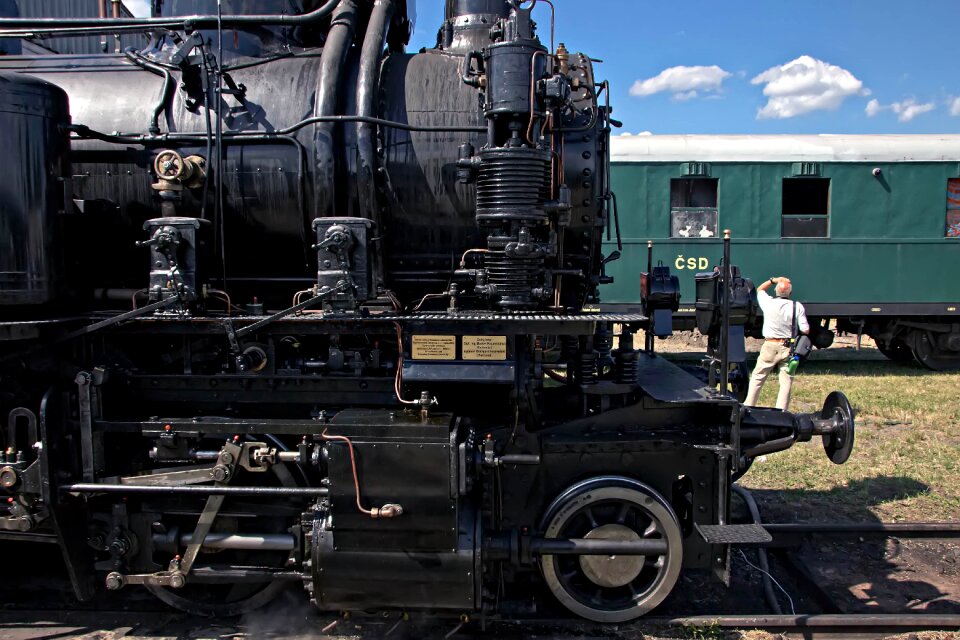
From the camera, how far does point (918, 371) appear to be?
1288 cm

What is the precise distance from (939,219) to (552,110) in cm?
1148

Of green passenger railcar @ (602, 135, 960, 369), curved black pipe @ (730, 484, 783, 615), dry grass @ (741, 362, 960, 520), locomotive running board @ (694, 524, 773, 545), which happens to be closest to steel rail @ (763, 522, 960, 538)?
curved black pipe @ (730, 484, 783, 615)

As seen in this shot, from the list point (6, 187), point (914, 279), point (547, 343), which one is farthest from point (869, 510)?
point (914, 279)

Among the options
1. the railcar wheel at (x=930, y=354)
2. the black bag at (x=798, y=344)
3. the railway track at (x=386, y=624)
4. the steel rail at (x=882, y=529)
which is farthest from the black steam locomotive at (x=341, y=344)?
the railcar wheel at (x=930, y=354)

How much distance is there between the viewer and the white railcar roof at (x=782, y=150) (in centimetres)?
1232

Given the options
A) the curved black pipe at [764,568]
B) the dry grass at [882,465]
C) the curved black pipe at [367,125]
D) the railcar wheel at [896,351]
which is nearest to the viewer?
the curved black pipe at [367,125]

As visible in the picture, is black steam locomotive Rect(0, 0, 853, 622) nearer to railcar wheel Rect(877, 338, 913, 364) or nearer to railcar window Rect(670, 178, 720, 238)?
railcar window Rect(670, 178, 720, 238)

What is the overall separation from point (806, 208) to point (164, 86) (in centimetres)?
1134

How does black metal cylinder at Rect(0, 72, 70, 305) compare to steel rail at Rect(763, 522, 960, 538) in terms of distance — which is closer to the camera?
black metal cylinder at Rect(0, 72, 70, 305)

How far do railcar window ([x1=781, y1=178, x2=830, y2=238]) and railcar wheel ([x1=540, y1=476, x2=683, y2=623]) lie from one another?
9767 mm

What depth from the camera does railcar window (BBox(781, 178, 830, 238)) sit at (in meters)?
12.5

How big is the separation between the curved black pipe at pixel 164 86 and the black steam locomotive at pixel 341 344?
0.03 meters

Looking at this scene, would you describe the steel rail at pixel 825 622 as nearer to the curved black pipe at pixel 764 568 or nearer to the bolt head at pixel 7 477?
the curved black pipe at pixel 764 568

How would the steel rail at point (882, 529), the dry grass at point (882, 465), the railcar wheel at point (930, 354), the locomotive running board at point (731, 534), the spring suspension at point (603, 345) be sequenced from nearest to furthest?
the locomotive running board at point (731, 534)
the spring suspension at point (603, 345)
the steel rail at point (882, 529)
the dry grass at point (882, 465)
the railcar wheel at point (930, 354)
